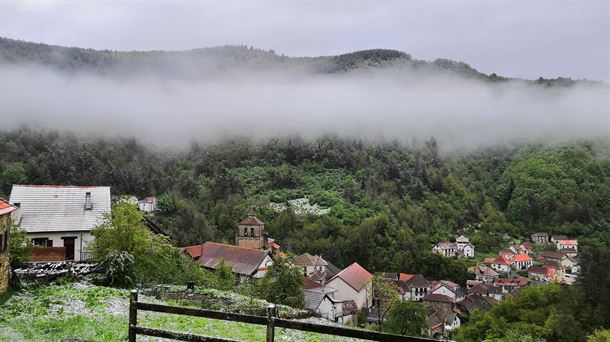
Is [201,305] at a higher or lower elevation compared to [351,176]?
higher

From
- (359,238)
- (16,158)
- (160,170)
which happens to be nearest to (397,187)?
(359,238)

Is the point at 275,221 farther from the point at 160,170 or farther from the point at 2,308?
the point at 2,308

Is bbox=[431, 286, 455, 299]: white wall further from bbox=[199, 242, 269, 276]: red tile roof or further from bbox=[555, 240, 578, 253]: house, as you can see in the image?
bbox=[555, 240, 578, 253]: house

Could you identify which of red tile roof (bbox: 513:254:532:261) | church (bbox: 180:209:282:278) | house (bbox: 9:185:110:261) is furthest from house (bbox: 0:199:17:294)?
red tile roof (bbox: 513:254:532:261)

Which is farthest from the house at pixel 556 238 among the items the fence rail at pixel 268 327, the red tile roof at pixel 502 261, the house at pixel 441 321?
the fence rail at pixel 268 327

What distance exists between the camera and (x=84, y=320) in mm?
14438

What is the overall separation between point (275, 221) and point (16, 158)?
82679mm

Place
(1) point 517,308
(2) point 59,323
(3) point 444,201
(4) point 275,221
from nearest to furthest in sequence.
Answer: (2) point 59,323 < (1) point 517,308 < (4) point 275,221 < (3) point 444,201

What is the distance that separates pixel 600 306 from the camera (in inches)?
2403

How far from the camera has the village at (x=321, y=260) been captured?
1337 inches

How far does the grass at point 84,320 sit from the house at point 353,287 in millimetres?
63343

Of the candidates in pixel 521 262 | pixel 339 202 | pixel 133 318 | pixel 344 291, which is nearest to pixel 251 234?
pixel 344 291

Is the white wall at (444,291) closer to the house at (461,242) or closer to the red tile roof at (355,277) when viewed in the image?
the red tile roof at (355,277)

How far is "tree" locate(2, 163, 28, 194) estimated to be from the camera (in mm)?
124375
